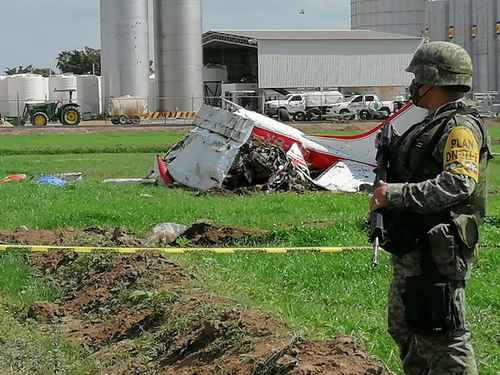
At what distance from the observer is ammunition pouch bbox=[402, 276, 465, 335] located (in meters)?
4.36

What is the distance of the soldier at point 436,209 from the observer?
14.3 feet

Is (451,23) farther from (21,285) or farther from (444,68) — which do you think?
(444,68)

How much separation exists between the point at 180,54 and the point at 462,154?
69.7 metres

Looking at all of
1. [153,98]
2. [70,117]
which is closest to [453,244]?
[70,117]

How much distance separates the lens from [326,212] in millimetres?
15062

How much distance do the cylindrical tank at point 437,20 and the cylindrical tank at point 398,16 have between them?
2.67m

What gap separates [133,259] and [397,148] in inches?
214

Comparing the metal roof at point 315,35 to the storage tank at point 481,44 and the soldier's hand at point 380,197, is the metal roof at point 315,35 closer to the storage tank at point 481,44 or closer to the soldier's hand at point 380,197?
the storage tank at point 481,44

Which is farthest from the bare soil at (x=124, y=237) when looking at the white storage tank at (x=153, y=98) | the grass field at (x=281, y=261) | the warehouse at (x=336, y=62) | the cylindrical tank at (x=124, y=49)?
the warehouse at (x=336, y=62)

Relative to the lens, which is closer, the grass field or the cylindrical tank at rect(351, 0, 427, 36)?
the grass field

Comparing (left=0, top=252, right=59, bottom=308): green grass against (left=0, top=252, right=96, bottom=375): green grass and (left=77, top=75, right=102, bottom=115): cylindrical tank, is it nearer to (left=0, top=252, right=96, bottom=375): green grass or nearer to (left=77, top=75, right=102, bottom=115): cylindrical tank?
(left=0, top=252, right=96, bottom=375): green grass

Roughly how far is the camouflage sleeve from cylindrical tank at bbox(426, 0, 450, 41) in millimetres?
81747

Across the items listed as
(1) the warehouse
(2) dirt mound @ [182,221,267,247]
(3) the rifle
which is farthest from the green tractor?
(3) the rifle

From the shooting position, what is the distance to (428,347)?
14.8 feet
